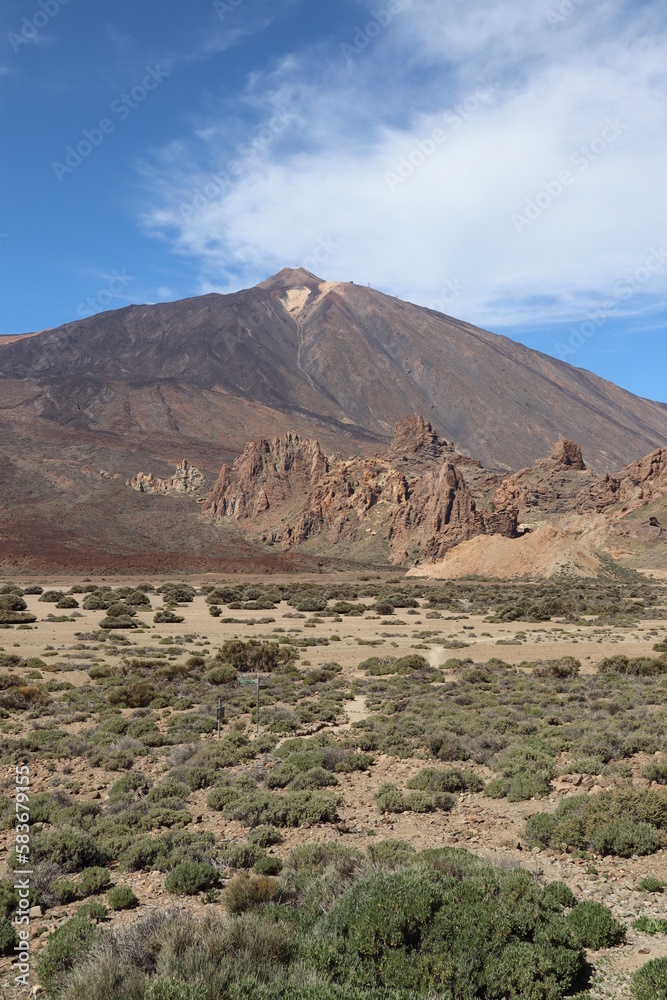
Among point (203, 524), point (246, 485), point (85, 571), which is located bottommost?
point (85, 571)

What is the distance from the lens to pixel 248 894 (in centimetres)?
675

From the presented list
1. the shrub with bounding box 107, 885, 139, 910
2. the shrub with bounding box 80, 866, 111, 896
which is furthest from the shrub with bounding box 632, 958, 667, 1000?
the shrub with bounding box 80, 866, 111, 896

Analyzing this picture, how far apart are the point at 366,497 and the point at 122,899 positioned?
280 ft

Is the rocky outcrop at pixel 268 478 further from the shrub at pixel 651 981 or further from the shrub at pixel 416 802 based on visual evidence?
the shrub at pixel 651 981

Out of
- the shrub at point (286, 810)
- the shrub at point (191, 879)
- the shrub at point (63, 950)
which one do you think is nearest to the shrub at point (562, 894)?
the shrub at point (286, 810)

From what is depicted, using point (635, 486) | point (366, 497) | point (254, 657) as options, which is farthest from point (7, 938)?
point (635, 486)

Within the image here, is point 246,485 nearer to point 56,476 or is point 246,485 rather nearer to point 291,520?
point 291,520

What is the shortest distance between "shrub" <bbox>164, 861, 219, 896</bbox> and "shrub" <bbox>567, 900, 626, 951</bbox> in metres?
4.18

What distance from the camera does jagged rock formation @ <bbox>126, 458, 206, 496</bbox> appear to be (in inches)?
5039

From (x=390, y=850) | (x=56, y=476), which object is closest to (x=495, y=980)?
(x=390, y=850)

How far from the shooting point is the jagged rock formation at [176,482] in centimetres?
12800

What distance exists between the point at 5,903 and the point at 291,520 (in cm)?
9079

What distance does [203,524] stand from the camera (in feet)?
341

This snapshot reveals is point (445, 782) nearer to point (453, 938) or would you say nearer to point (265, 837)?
point (265, 837)
